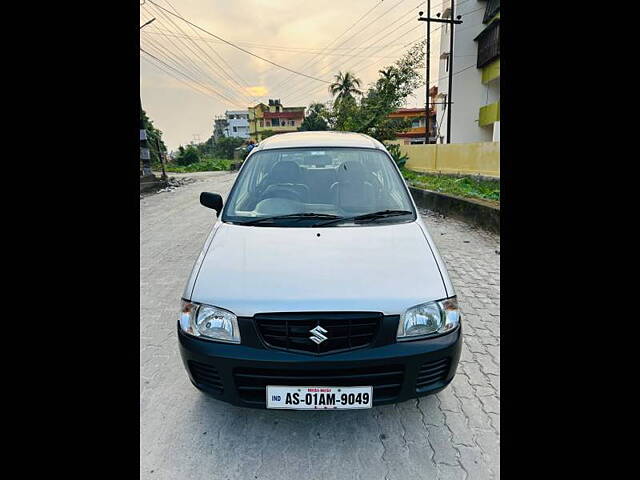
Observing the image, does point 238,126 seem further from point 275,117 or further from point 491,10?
point 491,10

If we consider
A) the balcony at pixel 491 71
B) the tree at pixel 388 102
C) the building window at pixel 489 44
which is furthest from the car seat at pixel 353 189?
the balcony at pixel 491 71

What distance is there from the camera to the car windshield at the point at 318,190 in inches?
95.2

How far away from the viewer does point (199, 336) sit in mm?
1704

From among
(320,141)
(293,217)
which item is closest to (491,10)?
(320,141)

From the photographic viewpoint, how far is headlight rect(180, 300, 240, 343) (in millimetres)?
1659

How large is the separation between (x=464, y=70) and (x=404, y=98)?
793cm

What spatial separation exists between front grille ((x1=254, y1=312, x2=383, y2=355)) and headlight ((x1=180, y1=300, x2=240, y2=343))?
138 mm

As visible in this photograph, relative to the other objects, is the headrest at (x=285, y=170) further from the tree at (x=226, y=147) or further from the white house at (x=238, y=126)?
the white house at (x=238, y=126)

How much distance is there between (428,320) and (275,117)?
200 ft

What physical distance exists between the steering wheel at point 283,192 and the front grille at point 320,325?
46.9 inches

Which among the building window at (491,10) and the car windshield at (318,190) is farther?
the building window at (491,10)

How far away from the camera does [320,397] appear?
5.35 feet
